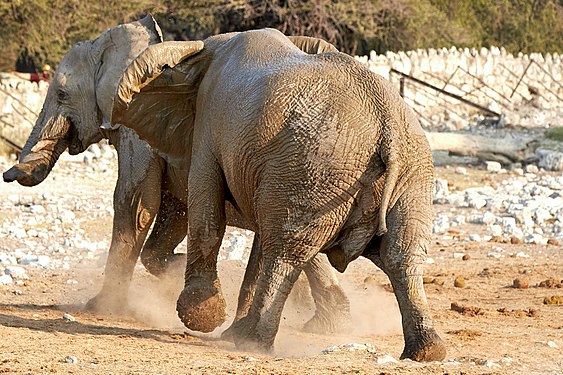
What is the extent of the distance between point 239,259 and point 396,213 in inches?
196

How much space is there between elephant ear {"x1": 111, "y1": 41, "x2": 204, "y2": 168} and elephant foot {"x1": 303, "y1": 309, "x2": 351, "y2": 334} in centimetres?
134

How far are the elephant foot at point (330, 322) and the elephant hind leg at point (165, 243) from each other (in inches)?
46.9

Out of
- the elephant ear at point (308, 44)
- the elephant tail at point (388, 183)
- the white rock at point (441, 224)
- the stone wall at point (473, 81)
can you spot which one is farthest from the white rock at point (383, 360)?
the stone wall at point (473, 81)

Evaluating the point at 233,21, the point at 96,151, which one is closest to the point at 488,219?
the point at 96,151

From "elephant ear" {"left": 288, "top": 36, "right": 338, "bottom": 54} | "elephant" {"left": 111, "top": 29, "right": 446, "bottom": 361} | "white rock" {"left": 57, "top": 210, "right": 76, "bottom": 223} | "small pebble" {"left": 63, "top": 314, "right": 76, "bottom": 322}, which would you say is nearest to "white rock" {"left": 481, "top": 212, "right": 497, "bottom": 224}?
"white rock" {"left": 57, "top": 210, "right": 76, "bottom": 223}

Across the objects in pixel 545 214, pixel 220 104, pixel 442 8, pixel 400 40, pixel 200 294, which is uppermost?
pixel 442 8

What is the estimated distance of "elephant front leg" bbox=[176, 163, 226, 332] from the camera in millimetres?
6781

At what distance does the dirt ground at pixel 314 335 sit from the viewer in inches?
231

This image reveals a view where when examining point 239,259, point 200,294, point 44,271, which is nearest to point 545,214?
point 239,259

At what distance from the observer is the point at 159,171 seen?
8281 millimetres

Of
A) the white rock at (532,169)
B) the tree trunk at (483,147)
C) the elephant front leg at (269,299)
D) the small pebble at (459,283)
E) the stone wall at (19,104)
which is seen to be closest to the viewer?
the elephant front leg at (269,299)

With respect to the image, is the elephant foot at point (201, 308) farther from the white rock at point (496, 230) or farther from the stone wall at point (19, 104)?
the stone wall at point (19, 104)

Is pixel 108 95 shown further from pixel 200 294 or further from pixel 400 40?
pixel 400 40

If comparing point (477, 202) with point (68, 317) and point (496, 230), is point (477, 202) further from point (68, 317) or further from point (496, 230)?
point (68, 317)
